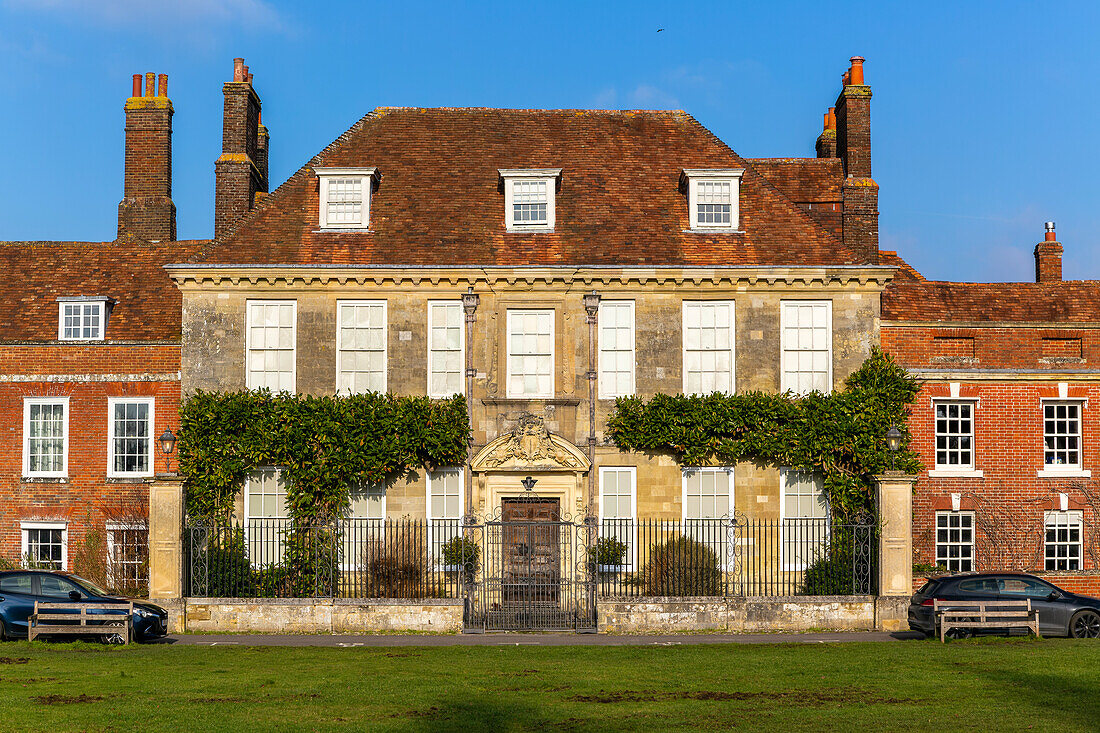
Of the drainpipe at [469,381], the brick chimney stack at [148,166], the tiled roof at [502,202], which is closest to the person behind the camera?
the drainpipe at [469,381]

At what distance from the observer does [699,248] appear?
89.0ft

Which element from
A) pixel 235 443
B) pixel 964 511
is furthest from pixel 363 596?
pixel 964 511

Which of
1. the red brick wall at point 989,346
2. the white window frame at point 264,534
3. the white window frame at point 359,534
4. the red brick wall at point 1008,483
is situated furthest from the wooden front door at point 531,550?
the red brick wall at point 989,346

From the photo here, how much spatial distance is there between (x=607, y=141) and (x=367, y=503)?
11.3 metres

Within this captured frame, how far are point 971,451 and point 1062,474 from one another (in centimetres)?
227

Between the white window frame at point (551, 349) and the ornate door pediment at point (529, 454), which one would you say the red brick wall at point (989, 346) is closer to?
the white window frame at point (551, 349)

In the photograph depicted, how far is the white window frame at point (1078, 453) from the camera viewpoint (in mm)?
28297

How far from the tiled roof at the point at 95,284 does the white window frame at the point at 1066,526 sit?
22094 mm

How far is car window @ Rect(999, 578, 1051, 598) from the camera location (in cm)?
2225

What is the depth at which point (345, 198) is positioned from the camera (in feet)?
90.8

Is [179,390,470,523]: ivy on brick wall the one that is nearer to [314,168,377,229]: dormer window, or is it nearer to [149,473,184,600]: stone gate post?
A: [149,473,184,600]: stone gate post

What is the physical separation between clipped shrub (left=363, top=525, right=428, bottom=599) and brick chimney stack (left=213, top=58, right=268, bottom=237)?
10.5 meters

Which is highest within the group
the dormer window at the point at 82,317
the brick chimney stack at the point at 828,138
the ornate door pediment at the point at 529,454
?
the brick chimney stack at the point at 828,138

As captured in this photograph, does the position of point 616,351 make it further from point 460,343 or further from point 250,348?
point 250,348
